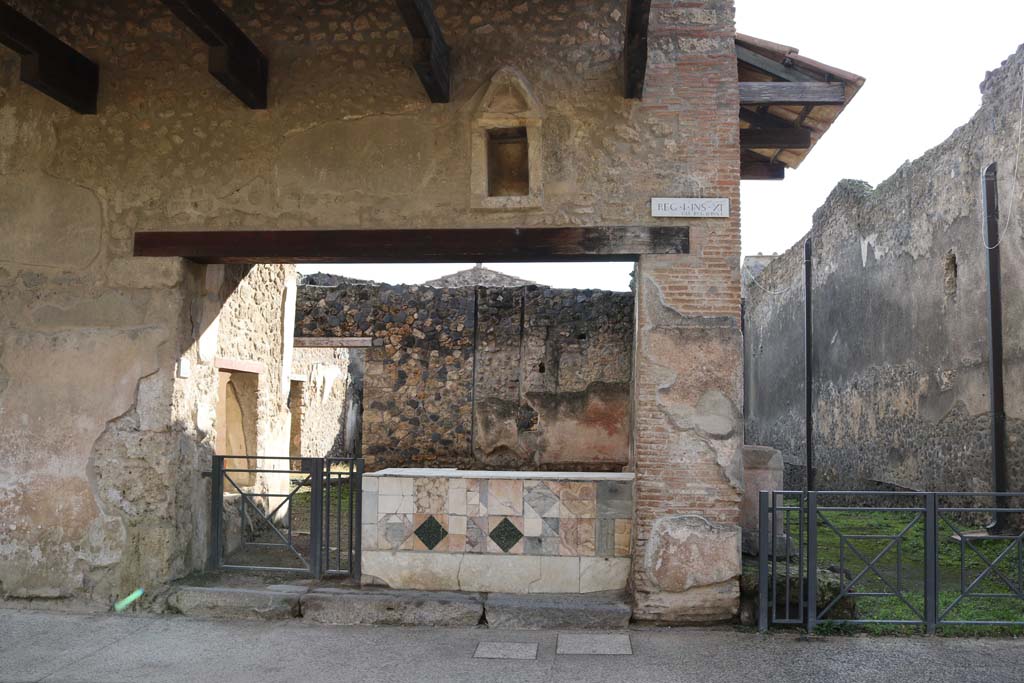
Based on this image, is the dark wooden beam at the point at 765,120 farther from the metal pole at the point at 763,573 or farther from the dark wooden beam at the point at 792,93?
the metal pole at the point at 763,573

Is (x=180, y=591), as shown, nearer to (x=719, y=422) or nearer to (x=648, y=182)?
(x=719, y=422)

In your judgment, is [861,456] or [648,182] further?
[861,456]

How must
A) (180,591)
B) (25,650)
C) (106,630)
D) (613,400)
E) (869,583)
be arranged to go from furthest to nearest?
1. (613,400)
2. (869,583)
3. (180,591)
4. (106,630)
5. (25,650)

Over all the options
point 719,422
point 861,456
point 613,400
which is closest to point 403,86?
Answer: point 719,422

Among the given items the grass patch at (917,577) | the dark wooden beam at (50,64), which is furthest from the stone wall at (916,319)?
the dark wooden beam at (50,64)

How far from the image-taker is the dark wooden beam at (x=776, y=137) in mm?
7172

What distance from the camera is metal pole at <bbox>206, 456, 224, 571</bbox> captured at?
695 cm

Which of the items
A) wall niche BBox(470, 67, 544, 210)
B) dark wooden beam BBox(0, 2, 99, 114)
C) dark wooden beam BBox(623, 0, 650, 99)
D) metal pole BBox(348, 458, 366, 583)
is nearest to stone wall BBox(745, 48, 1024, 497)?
dark wooden beam BBox(623, 0, 650, 99)

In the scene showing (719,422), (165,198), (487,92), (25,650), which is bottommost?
(25,650)

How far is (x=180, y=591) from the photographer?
253 inches

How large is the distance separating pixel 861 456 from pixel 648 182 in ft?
31.7

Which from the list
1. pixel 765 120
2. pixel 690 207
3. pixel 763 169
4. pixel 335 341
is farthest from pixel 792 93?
pixel 335 341

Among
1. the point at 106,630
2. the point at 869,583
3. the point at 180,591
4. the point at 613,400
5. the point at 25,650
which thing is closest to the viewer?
the point at 25,650

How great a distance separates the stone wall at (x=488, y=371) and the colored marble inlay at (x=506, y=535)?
7162 mm
